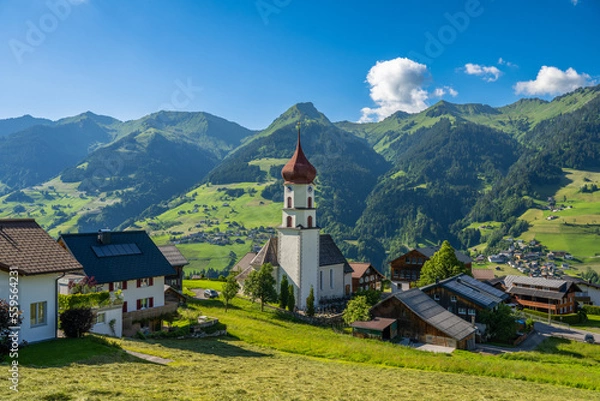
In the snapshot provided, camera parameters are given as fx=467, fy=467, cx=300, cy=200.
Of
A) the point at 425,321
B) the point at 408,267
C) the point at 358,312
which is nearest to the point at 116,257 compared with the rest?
the point at 358,312

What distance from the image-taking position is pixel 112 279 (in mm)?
40625

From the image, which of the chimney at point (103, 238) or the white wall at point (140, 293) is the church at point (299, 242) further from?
the chimney at point (103, 238)

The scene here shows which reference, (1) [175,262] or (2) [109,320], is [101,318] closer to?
(2) [109,320]

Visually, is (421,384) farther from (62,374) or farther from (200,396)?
(62,374)

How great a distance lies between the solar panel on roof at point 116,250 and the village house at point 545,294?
68.6m

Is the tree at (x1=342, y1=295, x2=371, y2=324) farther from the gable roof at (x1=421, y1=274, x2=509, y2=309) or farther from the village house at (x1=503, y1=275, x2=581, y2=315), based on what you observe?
the village house at (x1=503, y1=275, x2=581, y2=315)

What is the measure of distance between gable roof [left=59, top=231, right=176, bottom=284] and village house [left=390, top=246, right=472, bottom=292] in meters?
61.2

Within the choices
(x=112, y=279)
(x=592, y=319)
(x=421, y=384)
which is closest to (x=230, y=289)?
(x=112, y=279)

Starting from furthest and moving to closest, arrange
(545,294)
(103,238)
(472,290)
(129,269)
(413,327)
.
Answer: (545,294)
(472,290)
(413,327)
(103,238)
(129,269)

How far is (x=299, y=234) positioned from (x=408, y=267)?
37079 mm

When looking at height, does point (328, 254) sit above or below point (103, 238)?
below

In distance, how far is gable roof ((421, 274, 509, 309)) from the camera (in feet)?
195

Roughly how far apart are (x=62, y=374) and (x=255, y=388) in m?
7.98

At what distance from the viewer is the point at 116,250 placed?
43469 millimetres
